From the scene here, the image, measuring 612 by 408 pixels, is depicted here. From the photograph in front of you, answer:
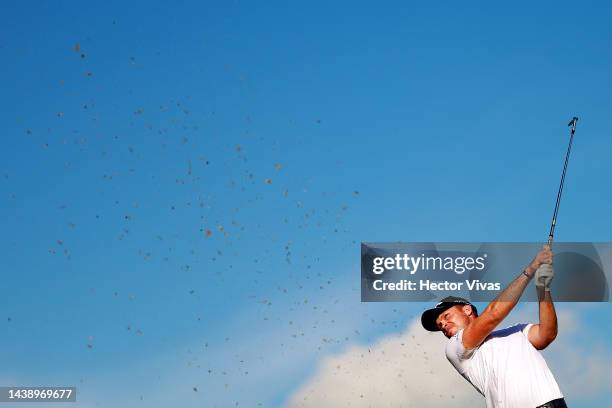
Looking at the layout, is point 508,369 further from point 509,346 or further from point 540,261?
point 540,261

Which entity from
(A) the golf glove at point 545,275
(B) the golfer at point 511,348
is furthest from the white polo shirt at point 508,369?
(A) the golf glove at point 545,275

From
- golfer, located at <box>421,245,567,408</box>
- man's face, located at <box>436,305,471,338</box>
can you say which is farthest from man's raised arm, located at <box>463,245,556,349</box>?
man's face, located at <box>436,305,471,338</box>

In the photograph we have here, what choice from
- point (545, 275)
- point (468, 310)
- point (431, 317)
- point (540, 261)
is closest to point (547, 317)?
point (545, 275)

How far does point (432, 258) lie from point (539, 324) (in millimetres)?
7995

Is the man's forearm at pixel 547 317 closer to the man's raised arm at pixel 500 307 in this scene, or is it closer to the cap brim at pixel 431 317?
the man's raised arm at pixel 500 307

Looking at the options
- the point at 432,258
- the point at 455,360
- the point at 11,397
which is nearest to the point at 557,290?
the point at 432,258

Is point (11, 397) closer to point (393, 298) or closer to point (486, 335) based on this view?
point (393, 298)

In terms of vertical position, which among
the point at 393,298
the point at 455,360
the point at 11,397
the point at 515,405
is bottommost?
the point at 515,405

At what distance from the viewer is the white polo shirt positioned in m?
6.02

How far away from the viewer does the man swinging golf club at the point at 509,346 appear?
19.6 feet

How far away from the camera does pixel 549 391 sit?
5.97 metres

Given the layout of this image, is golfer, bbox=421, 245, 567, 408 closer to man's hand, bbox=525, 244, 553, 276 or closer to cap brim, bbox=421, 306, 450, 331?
man's hand, bbox=525, 244, 553, 276

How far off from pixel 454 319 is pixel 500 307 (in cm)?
79

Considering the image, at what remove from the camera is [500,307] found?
5.92 meters
